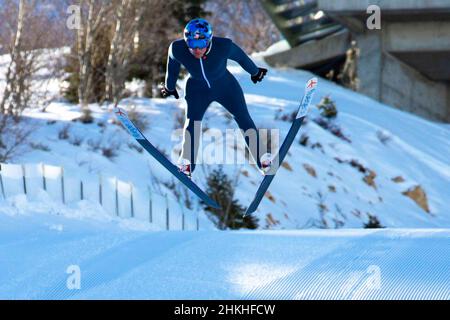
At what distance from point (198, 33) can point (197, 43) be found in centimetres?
9

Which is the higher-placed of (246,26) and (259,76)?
(259,76)

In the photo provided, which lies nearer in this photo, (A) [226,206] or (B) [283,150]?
(B) [283,150]

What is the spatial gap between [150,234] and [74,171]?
4.90 metres

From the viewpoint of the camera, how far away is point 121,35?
53.0 feet

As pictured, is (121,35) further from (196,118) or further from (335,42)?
(335,42)

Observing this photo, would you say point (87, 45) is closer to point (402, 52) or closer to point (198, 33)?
point (198, 33)

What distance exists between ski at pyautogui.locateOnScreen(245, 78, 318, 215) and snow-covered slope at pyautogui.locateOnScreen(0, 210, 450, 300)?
407 mm

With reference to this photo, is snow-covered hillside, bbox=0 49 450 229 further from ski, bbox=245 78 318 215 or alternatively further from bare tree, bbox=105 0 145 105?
ski, bbox=245 78 318 215

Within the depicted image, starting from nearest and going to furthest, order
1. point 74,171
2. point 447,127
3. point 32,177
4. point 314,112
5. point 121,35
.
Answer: point 32,177 < point 74,171 < point 121,35 < point 314,112 < point 447,127

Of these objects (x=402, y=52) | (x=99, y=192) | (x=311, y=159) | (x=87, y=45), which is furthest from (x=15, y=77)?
(x=402, y=52)

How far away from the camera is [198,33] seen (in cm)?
653

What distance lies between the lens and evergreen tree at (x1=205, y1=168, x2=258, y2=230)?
13.7 meters

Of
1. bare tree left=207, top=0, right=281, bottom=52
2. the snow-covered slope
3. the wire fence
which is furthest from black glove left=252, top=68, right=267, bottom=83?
bare tree left=207, top=0, right=281, bottom=52
